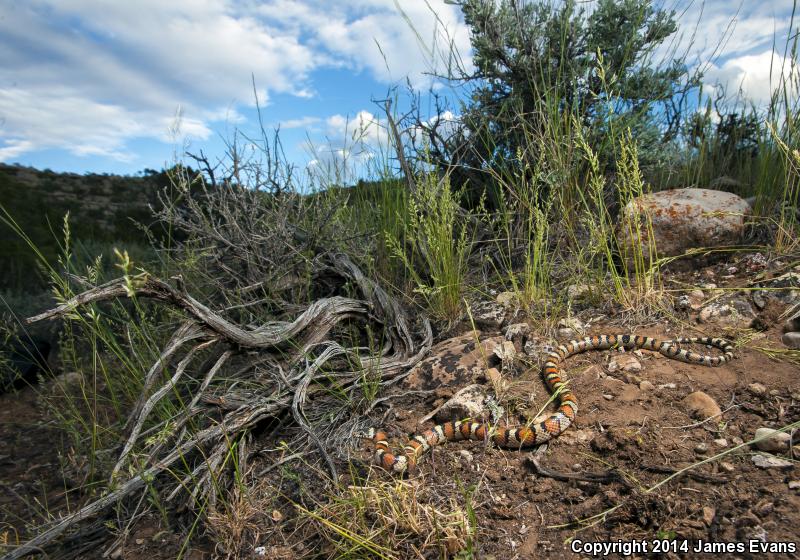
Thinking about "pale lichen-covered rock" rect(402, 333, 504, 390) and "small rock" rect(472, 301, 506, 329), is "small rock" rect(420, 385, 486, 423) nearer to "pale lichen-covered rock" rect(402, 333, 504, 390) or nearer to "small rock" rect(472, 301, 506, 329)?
"pale lichen-covered rock" rect(402, 333, 504, 390)

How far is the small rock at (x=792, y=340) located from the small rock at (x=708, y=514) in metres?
1.71

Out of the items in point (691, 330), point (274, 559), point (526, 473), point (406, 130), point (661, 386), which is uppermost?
point (406, 130)

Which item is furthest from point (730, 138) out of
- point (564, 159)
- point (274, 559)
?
point (274, 559)

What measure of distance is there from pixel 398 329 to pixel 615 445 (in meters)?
1.81

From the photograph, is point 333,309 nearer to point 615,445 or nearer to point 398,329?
point 398,329

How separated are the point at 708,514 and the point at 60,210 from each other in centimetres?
1614

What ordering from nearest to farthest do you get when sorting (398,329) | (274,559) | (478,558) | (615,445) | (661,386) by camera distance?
(478,558) < (274,559) < (615,445) < (661,386) < (398,329)

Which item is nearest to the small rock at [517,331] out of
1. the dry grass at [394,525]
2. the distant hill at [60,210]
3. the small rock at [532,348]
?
the small rock at [532,348]

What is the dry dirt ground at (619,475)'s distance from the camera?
2.03 metres

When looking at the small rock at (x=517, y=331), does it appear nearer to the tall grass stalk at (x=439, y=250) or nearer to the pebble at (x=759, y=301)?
the tall grass stalk at (x=439, y=250)

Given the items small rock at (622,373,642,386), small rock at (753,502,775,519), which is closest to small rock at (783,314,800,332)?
small rock at (622,373,642,386)

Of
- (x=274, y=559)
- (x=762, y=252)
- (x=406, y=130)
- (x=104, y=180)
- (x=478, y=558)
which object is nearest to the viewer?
(x=478, y=558)

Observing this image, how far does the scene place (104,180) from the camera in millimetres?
17109

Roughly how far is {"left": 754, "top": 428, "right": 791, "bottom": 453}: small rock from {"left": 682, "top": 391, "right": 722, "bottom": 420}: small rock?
0.31 m
